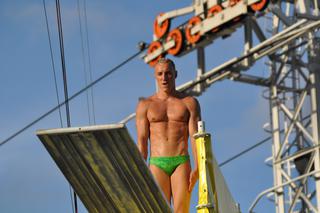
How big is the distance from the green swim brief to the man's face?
0.90m

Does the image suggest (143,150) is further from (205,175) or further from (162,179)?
(205,175)

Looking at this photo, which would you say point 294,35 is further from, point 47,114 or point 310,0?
point 47,114

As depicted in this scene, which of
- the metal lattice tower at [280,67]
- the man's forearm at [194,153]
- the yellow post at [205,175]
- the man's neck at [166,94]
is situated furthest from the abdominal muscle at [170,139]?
the metal lattice tower at [280,67]

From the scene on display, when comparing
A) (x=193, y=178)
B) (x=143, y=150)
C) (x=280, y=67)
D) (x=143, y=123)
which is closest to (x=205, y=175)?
(x=193, y=178)

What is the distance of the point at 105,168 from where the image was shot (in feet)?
45.6

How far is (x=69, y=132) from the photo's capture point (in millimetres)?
13445

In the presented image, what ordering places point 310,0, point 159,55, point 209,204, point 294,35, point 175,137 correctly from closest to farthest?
point 209,204 → point 175,137 → point 294,35 → point 310,0 → point 159,55

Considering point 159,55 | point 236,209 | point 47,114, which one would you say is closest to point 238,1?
point 159,55

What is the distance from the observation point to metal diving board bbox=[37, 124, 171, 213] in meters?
13.4

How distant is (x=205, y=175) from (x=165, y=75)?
175cm

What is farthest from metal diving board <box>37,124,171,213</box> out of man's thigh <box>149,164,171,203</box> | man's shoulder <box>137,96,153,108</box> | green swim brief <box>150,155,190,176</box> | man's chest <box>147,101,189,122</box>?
man's shoulder <box>137,96,153,108</box>

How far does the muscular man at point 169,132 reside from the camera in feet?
48.2

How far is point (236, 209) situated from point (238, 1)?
20.2 metres

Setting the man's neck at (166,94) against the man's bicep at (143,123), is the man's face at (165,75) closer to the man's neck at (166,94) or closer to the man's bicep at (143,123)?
the man's neck at (166,94)
